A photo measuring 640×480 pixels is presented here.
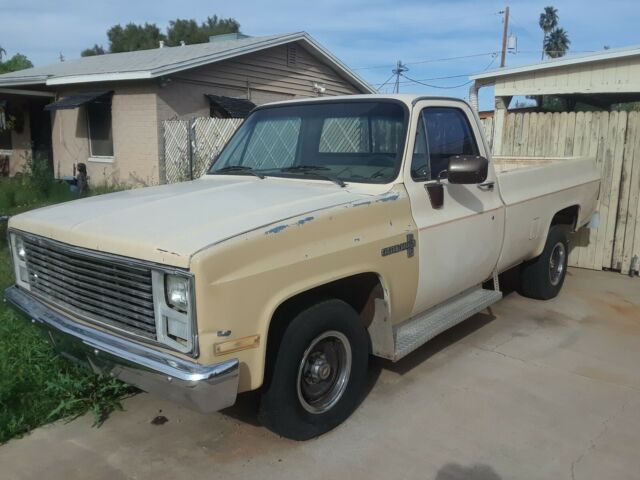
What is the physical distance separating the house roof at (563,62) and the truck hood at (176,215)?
24.1ft

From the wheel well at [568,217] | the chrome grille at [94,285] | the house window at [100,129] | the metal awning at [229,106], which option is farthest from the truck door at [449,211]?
the house window at [100,129]

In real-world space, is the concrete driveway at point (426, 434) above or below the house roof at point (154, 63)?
below

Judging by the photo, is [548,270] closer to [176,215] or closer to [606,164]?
[606,164]

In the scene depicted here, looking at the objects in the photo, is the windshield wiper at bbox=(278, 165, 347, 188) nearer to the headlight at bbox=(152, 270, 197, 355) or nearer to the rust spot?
the headlight at bbox=(152, 270, 197, 355)

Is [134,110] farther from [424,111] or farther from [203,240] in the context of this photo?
[203,240]

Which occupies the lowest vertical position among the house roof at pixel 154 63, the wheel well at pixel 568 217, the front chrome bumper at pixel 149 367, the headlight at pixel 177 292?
the front chrome bumper at pixel 149 367

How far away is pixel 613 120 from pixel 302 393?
5976 millimetres

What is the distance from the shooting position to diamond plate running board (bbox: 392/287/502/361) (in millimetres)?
3738

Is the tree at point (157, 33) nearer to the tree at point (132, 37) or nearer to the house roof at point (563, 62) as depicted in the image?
the tree at point (132, 37)

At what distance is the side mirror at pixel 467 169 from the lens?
3.66 meters

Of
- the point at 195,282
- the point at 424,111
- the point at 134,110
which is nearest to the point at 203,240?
the point at 195,282

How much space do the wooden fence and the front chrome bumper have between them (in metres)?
6.40

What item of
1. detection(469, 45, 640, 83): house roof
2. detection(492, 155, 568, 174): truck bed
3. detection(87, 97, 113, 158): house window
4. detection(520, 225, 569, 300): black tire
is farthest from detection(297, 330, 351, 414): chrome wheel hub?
detection(87, 97, 113, 158): house window

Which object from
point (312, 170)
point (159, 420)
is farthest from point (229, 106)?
point (159, 420)
